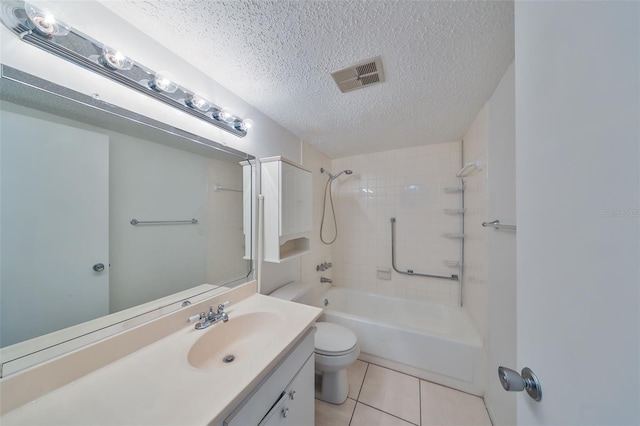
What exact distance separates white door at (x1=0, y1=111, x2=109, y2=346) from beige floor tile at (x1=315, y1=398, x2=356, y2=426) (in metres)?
1.46

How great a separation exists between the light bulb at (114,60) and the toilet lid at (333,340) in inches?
73.2

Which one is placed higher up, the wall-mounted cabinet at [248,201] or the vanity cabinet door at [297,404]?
the wall-mounted cabinet at [248,201]

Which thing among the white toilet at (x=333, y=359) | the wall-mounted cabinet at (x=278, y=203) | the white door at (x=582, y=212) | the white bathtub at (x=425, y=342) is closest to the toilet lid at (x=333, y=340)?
the white toilet at (x=333, y=359)

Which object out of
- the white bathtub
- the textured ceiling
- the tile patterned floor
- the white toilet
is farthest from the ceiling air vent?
the tile patterned floor

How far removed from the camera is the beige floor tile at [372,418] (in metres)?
1.32

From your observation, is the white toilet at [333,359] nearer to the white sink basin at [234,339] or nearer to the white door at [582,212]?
the white sink basin at [234,339]

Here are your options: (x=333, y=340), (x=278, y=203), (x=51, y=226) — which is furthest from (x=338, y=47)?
(x=333, y=340)

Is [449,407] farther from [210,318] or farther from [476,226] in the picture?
[210,318]

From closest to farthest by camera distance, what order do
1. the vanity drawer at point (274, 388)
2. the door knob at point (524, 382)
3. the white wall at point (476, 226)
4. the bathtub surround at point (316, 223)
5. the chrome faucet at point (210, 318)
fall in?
1. the door knob at point (524, 382)
2. the vanity drawer at point (274, 388)
3. the chrome faucet at point (210, 318)
4. the white wall at point (476, 226)
5. the bathtub surround at point (316, 223)

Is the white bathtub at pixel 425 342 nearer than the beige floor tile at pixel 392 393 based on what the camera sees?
No

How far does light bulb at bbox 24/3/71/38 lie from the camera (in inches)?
23.9

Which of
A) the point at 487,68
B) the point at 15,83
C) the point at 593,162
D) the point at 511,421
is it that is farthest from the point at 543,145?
the point at 511,421

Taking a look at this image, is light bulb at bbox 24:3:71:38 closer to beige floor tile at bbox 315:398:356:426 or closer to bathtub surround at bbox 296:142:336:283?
bathtub surround at bbox 296:142:336:283

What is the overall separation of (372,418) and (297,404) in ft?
2.59
